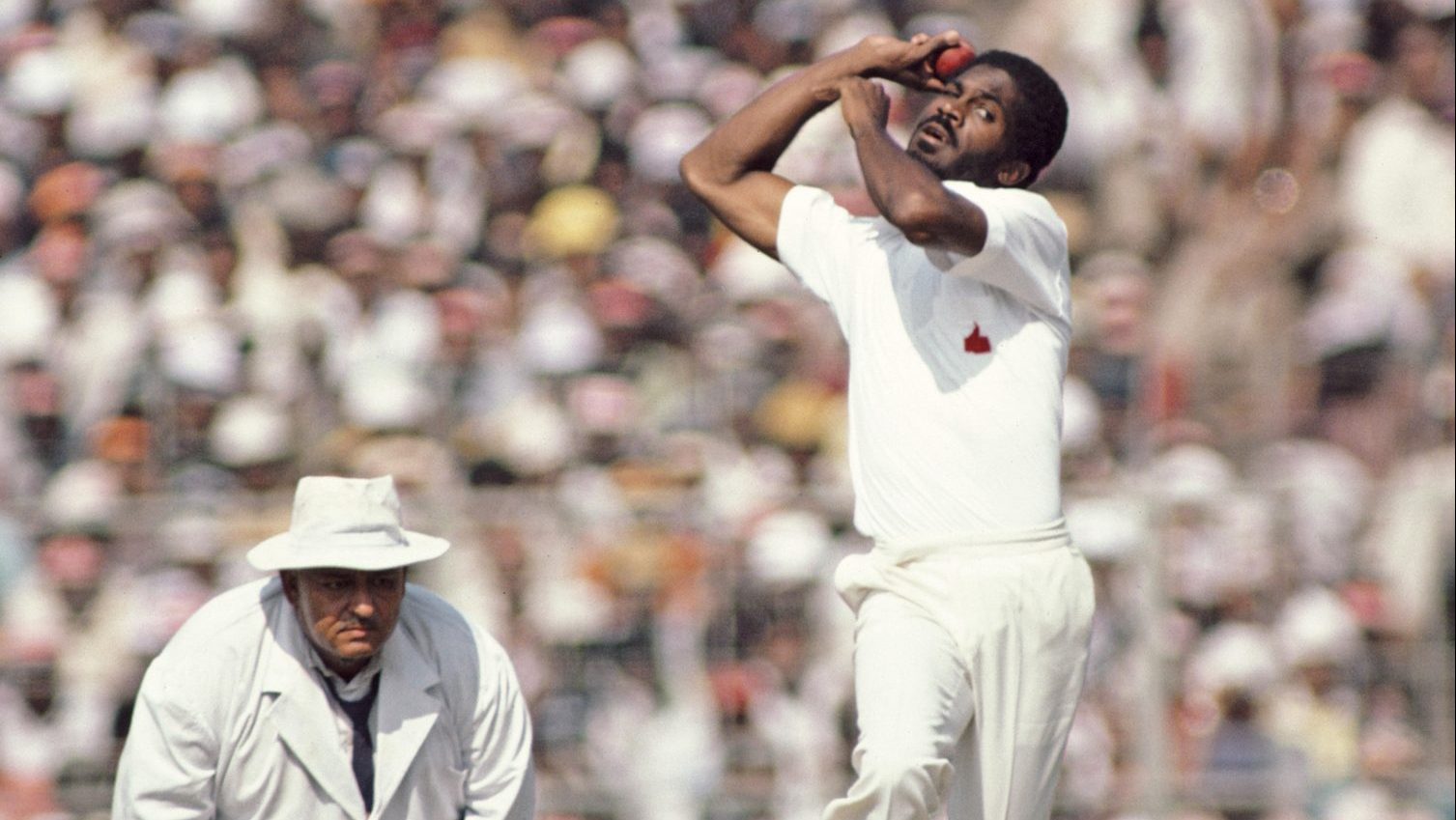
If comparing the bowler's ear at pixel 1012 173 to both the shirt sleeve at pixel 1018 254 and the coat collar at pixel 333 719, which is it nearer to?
the shirt sleeve at pixel 1018 254

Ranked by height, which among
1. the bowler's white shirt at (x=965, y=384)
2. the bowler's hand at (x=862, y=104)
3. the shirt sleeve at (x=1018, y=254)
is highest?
the bowler's hand at (x=862, y=104)

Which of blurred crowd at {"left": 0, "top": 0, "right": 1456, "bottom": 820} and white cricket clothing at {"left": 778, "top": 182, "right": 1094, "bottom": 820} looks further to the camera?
blurred crowd at {"left": 0, "top": 0, "right": 1456, "bottom": 820}

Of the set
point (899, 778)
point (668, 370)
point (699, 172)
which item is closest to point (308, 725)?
point (899, 778)

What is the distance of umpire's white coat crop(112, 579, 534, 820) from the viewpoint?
501 centimetres

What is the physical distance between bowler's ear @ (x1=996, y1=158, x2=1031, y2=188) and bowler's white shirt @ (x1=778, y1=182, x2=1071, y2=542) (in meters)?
0.13

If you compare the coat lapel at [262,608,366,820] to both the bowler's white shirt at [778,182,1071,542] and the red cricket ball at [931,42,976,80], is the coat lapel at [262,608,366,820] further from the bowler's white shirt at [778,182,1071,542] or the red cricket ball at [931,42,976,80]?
the red cricket ball at [931,42,976,80]

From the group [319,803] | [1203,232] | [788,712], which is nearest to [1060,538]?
[319,803]

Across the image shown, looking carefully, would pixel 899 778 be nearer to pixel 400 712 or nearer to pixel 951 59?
pixel 400 712

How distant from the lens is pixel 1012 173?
5.28 meters

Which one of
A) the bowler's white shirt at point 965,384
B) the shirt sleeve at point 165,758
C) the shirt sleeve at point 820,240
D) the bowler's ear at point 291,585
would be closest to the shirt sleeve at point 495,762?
the bowler's ear at point 291,585

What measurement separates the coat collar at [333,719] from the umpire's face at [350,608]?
7cm

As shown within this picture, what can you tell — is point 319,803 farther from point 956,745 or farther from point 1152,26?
point 1152,26

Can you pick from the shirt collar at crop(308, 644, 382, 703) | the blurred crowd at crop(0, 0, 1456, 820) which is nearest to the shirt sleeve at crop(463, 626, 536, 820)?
the shirt collar at crop(308, 644, 382, 703)

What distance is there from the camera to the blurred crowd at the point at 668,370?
28.6ft
